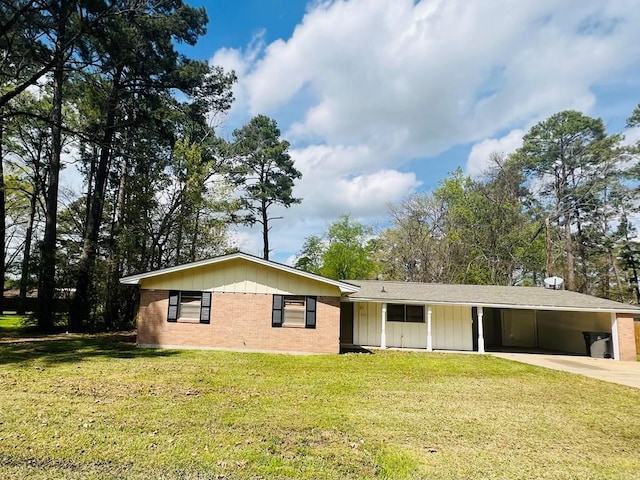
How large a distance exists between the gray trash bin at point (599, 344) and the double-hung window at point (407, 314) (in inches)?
250

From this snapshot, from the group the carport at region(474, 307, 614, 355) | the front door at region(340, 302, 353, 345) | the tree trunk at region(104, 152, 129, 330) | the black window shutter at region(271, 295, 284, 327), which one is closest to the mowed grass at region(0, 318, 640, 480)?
the black window shutter at region(271, 295, 284, 327)

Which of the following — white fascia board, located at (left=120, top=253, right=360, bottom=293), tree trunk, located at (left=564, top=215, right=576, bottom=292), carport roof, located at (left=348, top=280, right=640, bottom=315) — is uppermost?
tree trunk, located at (left=564, top=215, right=576, bottom=292)

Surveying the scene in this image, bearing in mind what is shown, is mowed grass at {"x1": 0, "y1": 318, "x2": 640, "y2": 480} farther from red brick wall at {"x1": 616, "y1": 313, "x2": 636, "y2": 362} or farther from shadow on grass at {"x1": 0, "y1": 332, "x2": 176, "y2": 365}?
red brick wall at {"x1": 616, "y1": 313, "x2": 636, "y2": 362}

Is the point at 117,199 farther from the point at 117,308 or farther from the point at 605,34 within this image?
the point at 605,34

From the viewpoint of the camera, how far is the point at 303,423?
5773mm

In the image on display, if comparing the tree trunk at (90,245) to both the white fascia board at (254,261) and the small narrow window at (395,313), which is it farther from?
the small narrow window at (395,313)

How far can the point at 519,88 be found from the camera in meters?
14.0

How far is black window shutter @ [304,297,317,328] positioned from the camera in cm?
1348

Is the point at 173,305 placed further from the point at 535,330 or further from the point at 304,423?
the point at 535,330

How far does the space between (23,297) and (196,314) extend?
11469 mm

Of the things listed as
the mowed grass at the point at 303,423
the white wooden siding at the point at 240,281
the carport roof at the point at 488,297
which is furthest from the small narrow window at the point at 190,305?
the carport roof at the point at 488,297

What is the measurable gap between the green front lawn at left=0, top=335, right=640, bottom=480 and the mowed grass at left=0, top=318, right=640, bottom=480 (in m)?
0.02

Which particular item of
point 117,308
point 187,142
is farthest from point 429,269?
point 117,308

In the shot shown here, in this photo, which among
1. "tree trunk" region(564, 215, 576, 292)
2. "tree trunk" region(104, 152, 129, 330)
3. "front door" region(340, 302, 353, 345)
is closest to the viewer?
"front door" region(340, 302, 353, 345)
